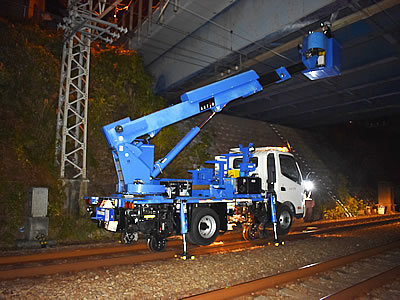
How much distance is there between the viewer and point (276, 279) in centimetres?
548

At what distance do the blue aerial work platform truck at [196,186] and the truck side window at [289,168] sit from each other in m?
0.06

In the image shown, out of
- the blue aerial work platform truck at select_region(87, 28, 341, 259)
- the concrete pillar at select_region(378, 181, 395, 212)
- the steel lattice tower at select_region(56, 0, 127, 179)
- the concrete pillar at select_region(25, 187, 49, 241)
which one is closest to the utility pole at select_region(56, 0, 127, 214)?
the steel lattice tower at select_region(56, 0, 127, 179)

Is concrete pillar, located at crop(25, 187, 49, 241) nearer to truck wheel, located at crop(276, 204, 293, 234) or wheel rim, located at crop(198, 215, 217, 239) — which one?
wheel rim, located at crop(198, 215, 217, 239)

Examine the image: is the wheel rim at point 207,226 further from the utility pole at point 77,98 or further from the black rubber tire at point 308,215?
the black rubber tire at point 308,215

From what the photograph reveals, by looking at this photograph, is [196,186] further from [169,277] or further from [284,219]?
[284,219]

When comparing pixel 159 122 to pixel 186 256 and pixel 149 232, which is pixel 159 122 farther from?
pixel 186 256

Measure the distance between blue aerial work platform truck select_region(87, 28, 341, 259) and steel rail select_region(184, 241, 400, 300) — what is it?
6.89ft

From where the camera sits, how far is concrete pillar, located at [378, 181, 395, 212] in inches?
945

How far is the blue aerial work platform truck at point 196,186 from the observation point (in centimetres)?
701

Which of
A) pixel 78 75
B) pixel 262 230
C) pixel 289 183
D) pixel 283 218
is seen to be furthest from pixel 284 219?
pixel 78 75

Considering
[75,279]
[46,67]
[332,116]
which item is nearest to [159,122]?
[75,279]

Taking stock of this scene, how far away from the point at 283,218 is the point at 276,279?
15.9 feet

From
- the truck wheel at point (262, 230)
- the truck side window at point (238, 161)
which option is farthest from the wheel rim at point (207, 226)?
the truck side window at point (238, 161)

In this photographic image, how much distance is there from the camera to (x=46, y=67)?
12.9 meters
